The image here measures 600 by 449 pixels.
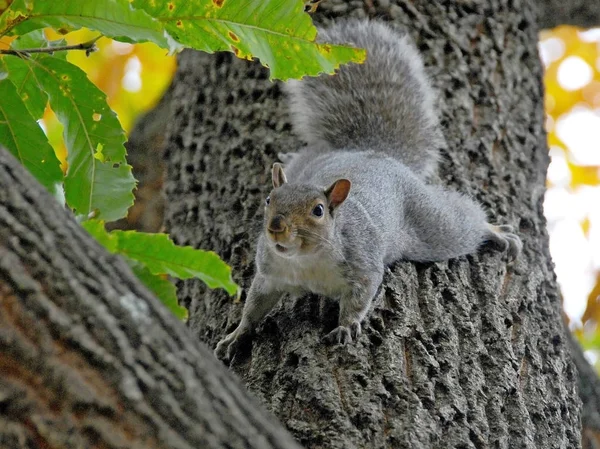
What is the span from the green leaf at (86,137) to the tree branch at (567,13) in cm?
293

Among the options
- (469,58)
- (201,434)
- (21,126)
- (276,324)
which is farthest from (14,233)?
(469,58)

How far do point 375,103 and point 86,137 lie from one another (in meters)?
1.65

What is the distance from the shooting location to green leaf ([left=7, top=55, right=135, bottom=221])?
1859 mm

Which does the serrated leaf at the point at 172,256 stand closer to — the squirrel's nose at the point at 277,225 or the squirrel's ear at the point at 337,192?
the squirrel's nose at the point at 277,225

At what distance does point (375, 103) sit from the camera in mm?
3320

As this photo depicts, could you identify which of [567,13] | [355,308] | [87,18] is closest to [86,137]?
[87,18]

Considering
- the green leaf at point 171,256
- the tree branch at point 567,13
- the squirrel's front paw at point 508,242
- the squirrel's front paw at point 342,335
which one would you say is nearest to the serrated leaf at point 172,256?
the green leaf at point 171,256

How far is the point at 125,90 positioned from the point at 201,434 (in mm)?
4976

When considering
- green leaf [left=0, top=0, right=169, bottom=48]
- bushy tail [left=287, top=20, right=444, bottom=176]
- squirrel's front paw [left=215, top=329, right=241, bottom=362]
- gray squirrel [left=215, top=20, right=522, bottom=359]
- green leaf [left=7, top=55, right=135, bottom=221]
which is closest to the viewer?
green leaf [left=0, top=0, right=169, bottom=48]

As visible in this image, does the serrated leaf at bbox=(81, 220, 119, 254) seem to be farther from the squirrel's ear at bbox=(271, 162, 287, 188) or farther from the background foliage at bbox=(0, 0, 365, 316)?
the squirrel's ear at bbox=(271, 162, 287, 188)

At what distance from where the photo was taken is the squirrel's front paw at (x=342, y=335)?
2.13 metres

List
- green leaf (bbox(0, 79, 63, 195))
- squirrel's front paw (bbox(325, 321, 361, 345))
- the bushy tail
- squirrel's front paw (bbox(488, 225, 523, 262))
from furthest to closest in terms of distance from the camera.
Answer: the bushy tail, squirrel's front paw (bbox(488, 225, 523, 262)), squirrel's front paw (bbox(325, 321, 361, 345)), green leaf (bbox(0, 79, 63, 195))

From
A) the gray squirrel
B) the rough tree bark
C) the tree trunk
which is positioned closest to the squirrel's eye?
the gray squirrel

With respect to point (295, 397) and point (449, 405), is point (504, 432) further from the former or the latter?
point (295, 397)
